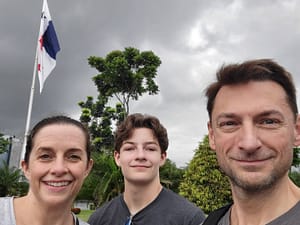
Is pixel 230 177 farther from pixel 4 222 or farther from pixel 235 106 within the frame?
pixel 4 222

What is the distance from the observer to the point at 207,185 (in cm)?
1666

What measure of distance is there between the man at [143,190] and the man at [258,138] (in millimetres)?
1041

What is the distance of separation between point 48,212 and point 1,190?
21.8 meters

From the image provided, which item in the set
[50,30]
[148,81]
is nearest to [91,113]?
[148,81]

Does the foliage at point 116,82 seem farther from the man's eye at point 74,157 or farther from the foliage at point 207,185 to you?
the man's eye at point 74,157

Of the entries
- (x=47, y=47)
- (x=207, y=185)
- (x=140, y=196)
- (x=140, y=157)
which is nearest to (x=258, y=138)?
(x=140, y=157)

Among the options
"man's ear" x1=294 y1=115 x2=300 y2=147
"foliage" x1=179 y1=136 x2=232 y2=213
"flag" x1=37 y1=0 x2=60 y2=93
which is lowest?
"man's ear" x1=294 y1=115 x2=300 y2=147

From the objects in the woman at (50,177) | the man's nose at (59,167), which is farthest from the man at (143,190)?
the man's nose at (59,167)

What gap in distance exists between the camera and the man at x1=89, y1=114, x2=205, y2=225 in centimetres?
309

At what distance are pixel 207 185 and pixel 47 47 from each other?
884cm

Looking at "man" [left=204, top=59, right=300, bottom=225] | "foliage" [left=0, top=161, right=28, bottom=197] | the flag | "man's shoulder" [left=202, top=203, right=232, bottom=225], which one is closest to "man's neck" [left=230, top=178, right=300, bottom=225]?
"man" [left=204, top=59, right=300, bottom=225]

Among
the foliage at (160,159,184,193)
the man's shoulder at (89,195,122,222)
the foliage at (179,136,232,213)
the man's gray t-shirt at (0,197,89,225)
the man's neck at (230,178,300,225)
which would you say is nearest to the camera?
the man's neck at (230,178,300,225)

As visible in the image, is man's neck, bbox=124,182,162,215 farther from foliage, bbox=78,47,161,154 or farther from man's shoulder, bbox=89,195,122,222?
foliage, bbox=78,47,161,154

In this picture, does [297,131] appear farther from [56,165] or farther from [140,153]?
[140,153]
